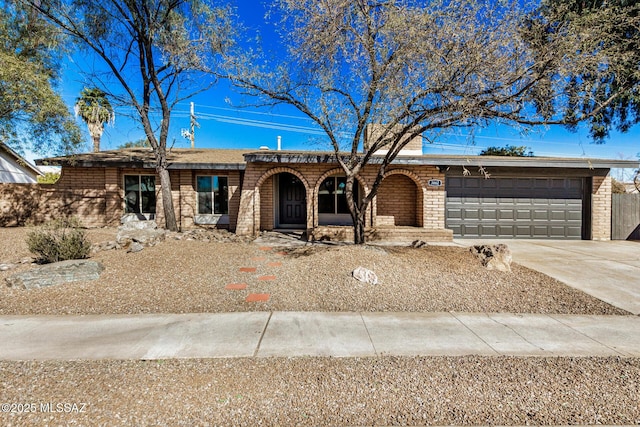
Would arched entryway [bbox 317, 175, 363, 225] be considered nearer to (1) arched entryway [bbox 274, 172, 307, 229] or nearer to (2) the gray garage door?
(1) arched entryway [bbox 274, 172, 307, 229]

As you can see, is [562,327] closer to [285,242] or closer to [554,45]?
[554,45]

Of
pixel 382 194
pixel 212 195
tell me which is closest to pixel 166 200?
pixel 212 195

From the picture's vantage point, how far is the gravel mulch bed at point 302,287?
479 cm

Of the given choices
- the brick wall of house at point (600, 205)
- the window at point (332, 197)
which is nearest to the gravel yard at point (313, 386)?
the window at point (332, 197)

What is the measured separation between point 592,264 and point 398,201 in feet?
20.2

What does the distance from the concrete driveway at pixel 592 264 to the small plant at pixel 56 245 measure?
33.1 ft

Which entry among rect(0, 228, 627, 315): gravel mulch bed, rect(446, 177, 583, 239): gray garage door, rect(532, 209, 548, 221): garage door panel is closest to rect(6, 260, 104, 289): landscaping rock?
rect(0, 228, 627, 315): gravel mulch bed

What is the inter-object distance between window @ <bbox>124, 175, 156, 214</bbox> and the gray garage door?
39.5 ft

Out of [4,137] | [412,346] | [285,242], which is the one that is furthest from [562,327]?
[4,137]

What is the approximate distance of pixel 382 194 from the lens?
12008mm

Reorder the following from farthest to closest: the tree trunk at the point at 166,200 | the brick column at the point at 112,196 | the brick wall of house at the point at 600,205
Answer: the brick column at the point at 112,196 < the brick wall of house at the point at 600,205 < the tree trunk at the point at 166,200

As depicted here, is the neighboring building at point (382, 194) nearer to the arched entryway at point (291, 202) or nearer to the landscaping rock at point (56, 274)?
the arched entryway at point (291, 202)

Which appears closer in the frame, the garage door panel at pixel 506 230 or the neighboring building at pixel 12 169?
the garage door panel at pixel 506 230

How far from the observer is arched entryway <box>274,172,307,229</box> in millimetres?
12930
